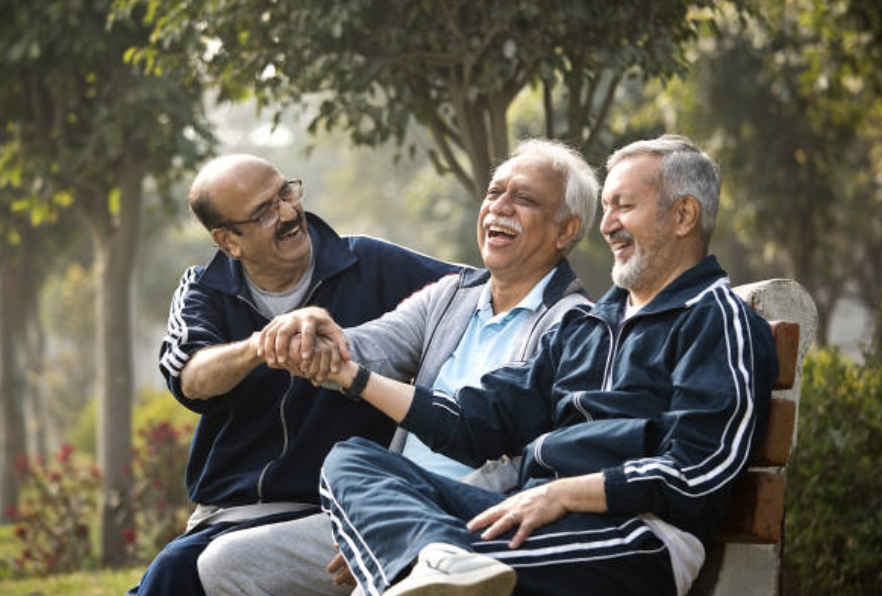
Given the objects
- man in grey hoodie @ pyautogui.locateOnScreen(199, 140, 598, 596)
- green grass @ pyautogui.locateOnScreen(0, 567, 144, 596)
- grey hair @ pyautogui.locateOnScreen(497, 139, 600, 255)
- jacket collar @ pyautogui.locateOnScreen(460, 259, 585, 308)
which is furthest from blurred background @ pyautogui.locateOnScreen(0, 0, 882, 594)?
jacket collar @ pyautogui.locateOnScreen(460, 259, 585, 308)

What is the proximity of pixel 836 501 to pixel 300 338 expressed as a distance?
10.4 ft

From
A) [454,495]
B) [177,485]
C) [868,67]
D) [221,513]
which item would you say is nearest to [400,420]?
[454,495]

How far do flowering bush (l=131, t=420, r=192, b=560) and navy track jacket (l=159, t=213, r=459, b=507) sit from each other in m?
5.63

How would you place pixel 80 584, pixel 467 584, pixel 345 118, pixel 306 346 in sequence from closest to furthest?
1. pixel 467 584
2. pixel 306 346
3. pixel 345 118
4. pixel 80 584

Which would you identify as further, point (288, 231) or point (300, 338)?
point (288, 231)

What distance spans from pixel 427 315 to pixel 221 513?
97 centimetres

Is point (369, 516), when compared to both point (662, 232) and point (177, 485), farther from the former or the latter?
point (177, 485)

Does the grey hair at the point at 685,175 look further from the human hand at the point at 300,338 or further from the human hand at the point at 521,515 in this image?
the human hand at the point at 300,338

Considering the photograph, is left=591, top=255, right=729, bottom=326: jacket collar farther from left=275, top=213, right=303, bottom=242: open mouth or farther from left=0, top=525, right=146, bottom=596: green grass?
left=0, top=525, right=146, bottom=596: green grass

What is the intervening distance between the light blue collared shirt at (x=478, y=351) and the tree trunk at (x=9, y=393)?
9782 mm

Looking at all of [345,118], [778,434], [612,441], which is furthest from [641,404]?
[345,118]

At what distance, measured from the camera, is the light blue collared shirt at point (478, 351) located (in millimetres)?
3648

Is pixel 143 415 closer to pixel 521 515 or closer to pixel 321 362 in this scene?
pixel 321 362

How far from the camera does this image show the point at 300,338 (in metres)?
3.51
